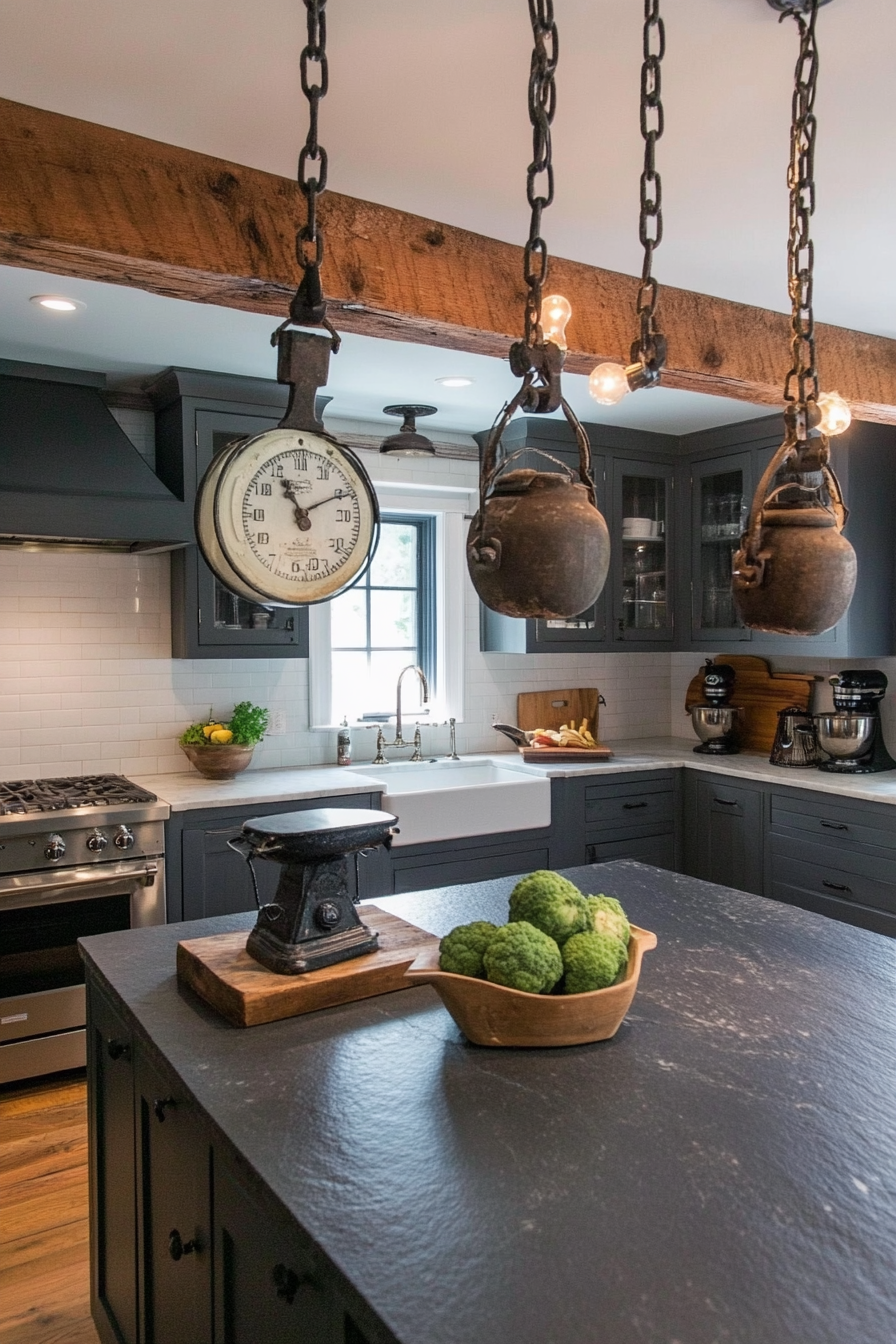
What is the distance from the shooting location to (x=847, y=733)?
4109 mm

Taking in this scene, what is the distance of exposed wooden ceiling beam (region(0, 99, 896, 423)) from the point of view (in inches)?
72.7

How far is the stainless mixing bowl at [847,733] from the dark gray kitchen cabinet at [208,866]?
2.15 m

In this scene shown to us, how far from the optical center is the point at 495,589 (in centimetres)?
133

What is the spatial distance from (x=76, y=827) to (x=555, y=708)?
2.59m

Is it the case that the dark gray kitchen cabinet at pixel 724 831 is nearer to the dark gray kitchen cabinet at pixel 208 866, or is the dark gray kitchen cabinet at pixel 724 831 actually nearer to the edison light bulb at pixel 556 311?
the dark gray kitchen cabinet at pixel 208 866

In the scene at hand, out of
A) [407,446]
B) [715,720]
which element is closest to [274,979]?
[407,446]

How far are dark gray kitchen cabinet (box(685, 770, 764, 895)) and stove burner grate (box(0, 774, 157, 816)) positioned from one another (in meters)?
2.42

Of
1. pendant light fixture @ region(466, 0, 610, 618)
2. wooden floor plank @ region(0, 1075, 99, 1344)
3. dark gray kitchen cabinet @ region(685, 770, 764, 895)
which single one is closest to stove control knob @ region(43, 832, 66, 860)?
wooden floor plank @ region(0, 1075, 99, 1344)

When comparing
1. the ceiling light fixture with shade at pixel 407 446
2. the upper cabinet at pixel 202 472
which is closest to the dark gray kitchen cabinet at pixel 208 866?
the upper cabinet at pixel 202 472

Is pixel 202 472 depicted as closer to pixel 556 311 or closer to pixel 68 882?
pixel 68 882

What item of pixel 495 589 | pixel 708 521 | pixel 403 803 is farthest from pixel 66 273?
pixel 708 521

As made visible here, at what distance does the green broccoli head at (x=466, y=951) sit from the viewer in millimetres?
1427

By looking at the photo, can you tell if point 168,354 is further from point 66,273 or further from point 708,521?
point 708,521

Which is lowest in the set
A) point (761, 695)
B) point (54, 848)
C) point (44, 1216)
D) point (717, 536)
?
point (44, 1216)
